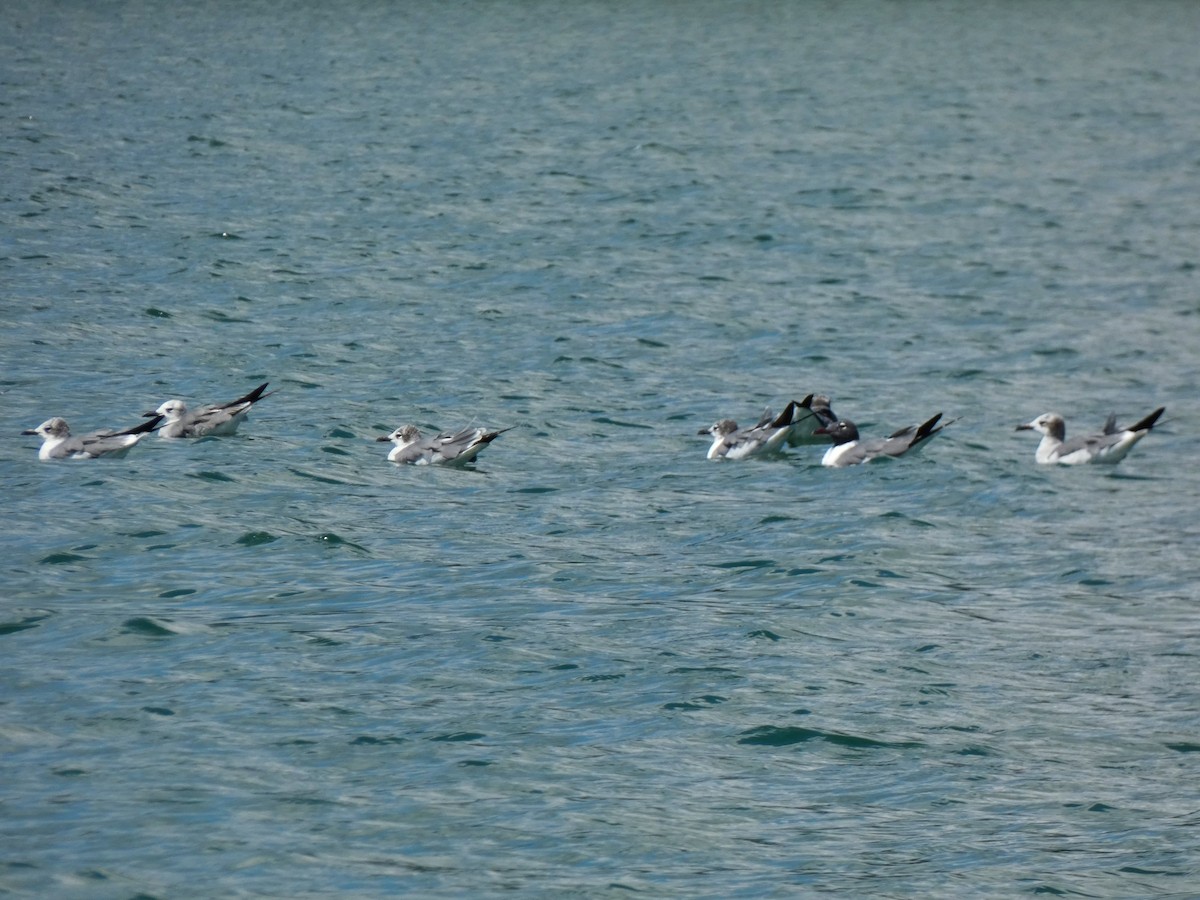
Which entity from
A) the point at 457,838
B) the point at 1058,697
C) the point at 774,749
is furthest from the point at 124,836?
the point at 1058,697

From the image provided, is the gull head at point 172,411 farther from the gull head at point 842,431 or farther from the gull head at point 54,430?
the gull head at point 842,431

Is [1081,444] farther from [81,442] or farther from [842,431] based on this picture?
[81,442]

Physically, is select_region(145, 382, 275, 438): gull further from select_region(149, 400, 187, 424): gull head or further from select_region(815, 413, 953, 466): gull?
select_region(815, 413, 953, 466): gull

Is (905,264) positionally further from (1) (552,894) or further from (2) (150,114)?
(1) (552,894)

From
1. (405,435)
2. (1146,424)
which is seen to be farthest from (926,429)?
(405,435)

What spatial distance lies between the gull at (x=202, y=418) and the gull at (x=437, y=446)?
1.64 m

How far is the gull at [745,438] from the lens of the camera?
2028 centimetres

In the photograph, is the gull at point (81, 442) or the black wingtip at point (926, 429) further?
the black wingtip at point (926, 429)

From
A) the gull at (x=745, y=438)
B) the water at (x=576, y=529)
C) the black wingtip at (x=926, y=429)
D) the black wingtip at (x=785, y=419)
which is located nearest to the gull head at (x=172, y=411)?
the water at (x=576, y=529)

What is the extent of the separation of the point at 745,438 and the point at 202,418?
601 centimetres

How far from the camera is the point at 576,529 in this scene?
17.4 meters

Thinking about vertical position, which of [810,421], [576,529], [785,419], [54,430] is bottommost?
[576,529]

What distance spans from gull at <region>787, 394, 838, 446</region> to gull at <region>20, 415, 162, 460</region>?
7214mm

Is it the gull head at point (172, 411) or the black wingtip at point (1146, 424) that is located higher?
the black wingtip at point (1146, 424)
